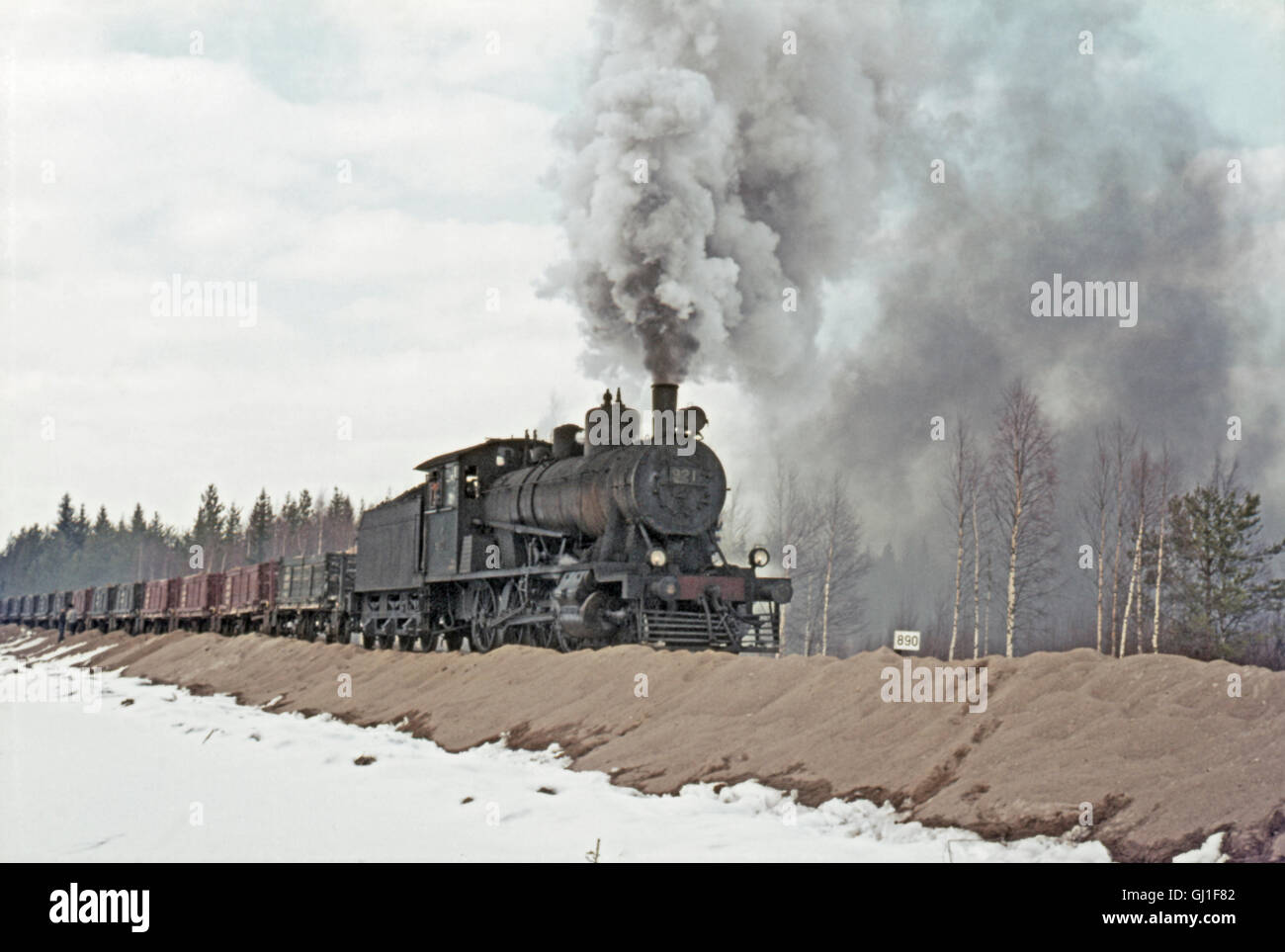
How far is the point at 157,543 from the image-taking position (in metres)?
111

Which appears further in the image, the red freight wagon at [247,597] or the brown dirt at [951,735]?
the red freight wagon at [247,597]

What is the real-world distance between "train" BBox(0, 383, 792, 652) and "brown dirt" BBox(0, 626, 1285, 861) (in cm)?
200

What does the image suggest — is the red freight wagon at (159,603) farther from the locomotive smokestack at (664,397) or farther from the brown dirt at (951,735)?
the brown dirt at (951,735)

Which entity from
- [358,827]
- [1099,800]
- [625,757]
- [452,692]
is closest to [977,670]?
[1099,800]

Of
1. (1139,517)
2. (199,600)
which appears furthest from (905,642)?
(199,600)

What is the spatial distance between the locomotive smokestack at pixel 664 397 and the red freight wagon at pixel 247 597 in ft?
65.8

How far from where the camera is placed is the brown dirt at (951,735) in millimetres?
6824

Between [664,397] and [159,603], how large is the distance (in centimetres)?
3402

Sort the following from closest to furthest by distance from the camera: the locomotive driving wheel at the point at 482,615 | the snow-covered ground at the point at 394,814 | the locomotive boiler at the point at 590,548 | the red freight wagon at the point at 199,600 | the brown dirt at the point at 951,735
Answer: the brown dirt at the point at 951,735
the snow-covered ground at the point at 394,814
the locomotive boiler at the point at 590,548
the locomotive driving wheel at the point at 482,615
the red freight wagon at the point at 199,600

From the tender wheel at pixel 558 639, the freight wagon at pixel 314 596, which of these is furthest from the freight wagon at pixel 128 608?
the tender wheel at pixel 558 639

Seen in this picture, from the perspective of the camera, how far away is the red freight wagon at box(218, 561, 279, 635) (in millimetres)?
34500

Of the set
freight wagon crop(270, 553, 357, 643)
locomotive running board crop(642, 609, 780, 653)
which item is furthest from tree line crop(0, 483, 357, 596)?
locomotive running board crop(642, 609, 780, 653)

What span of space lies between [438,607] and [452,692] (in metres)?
7.27
